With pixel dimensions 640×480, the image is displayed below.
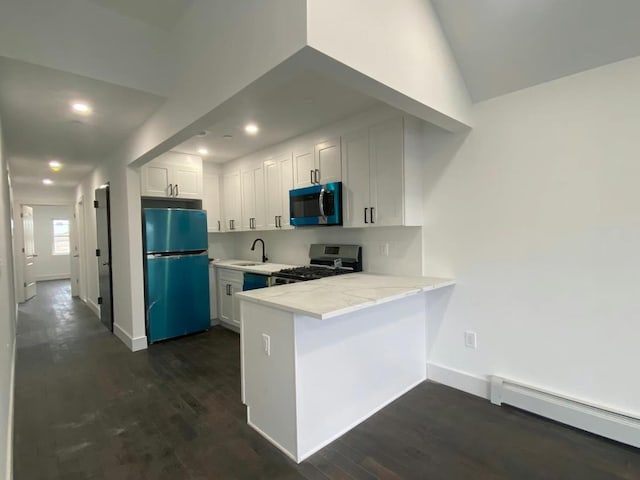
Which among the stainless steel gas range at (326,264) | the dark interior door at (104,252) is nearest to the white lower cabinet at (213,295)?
the dark interior door at (104,252)

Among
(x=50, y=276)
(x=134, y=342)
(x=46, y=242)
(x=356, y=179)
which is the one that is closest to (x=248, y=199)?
(x=356, y=179)

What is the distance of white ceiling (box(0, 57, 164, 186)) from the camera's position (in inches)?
86.8

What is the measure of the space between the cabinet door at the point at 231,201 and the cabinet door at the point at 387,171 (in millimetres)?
2389

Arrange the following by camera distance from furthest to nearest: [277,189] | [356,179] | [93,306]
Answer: [93,306] → [277,189] → [356,179]

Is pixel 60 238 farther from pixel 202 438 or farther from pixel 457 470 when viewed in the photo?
pixel 457 470

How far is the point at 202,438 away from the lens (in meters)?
2.06

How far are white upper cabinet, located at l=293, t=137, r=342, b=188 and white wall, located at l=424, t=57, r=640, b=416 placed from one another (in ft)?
3.03

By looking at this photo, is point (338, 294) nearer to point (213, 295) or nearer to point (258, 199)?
point (258, 199)

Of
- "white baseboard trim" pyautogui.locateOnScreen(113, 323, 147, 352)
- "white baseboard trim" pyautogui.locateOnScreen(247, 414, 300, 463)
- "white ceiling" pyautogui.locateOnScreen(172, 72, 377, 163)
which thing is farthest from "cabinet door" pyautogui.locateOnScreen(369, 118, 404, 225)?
"white baseboard trim" pyautogui.locateOnScreen(113, 323, 147, 352)

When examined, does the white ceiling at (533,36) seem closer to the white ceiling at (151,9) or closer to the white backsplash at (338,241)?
the white backsplash at (338,241)

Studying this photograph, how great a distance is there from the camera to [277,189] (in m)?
3.94

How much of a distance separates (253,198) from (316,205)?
4.61ft

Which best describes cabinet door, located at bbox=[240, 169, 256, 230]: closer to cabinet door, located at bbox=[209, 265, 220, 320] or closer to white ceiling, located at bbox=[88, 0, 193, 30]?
cabinet door, located at bbox=[209, 265, 220, 320]

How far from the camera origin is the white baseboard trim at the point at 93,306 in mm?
5416
